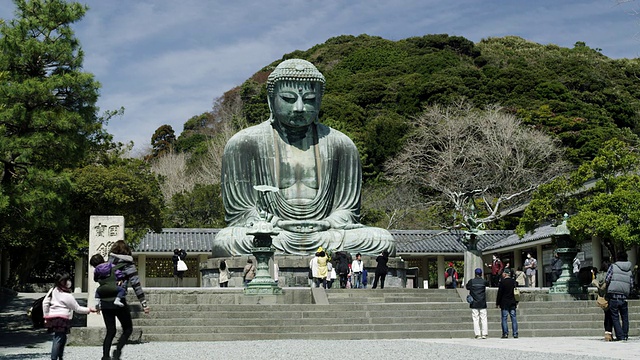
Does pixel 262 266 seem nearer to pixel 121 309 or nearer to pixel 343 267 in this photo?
pixel 343 267

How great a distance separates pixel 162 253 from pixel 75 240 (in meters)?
4.78

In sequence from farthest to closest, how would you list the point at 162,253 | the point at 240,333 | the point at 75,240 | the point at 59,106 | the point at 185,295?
the point at 162,253, the point at 75,240, the point at 185,295, the point at 59,106, the point at 240,333

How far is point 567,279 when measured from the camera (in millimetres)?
17625

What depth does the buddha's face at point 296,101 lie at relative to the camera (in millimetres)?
21391

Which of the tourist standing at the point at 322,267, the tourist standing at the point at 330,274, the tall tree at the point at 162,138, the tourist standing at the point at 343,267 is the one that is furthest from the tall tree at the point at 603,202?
the tall tree at the point at 162,138

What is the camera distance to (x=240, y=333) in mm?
13711

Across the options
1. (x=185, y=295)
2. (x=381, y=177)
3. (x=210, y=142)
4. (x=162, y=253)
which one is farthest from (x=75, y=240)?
(x=210, y=142)

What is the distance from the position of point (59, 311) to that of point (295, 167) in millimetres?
13565

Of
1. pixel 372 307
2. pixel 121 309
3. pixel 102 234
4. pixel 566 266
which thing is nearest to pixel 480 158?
pixel 566 266

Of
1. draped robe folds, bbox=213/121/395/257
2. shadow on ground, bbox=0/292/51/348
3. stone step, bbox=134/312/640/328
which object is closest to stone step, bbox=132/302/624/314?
stone step, bbox=134/312/640/328

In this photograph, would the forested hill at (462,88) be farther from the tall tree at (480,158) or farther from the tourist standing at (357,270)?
the tourist standing at (357,270)

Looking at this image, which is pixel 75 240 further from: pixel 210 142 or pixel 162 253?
pixel 210 142

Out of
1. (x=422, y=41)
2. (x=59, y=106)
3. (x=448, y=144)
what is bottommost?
(x=59, y=106)

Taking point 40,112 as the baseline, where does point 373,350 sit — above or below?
below
